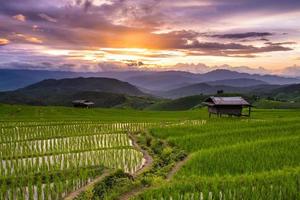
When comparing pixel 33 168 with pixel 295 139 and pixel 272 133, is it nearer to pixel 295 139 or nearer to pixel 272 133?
pixel 295 139

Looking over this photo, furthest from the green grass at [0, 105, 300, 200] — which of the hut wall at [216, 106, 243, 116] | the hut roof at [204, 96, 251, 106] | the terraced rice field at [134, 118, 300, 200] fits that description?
the hut wall at [216, 106, 243, 116]

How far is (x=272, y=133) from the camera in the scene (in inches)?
819

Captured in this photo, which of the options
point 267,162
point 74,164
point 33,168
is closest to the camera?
point 267,162

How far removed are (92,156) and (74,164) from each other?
6.44 ft

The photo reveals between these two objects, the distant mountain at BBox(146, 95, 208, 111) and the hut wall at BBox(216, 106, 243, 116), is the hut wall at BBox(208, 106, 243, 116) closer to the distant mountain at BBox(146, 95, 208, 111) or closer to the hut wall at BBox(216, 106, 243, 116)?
the hut wall at BBox(216, 106, 243, 116)

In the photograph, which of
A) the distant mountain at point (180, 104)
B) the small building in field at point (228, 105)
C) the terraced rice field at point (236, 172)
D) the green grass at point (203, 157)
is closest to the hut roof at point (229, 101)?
the small building in field at point (228, 105)

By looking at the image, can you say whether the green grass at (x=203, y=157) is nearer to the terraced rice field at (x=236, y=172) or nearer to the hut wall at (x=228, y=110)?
the terraced rice field at (x=236, y=172)

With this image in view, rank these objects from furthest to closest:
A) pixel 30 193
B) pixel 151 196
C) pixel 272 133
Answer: pixel 272 133 < pixel 30 193 < pixel 151 196

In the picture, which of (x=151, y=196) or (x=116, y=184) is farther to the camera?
(x=116, y=184)

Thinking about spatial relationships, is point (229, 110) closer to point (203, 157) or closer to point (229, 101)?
point (229, 101)

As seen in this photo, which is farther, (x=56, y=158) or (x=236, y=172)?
(x=56, y=158)

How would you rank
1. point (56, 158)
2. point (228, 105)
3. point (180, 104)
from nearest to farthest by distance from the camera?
1. point (56, 158)
2. point (228, 105)
3. point (180, 104)

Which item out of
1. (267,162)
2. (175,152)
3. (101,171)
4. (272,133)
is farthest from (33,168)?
(272,133)

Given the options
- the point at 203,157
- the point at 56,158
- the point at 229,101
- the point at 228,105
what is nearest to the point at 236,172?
the point at 203,157
